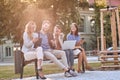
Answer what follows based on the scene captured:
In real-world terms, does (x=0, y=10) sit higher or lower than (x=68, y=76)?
higher

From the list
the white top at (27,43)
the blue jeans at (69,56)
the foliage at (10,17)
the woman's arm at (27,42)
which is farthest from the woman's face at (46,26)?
the foliage at (10,17)

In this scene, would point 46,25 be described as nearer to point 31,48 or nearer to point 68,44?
point 31,48

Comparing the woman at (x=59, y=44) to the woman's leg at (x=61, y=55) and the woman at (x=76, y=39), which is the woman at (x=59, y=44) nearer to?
the woman's leg at (x=61, y=55)

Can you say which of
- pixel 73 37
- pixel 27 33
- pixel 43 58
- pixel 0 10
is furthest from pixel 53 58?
pixel 0 10

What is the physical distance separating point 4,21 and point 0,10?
0.85m

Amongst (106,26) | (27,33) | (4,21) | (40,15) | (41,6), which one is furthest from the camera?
(106,26)

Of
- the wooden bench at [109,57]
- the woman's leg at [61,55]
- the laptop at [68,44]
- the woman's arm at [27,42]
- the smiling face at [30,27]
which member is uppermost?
the smiling face at [30,27]

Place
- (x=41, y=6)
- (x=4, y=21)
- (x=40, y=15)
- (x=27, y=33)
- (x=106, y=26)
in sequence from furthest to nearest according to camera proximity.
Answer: (x=106, y=26) < (x=4, y=21) < (x=40, y=15) < (x=41, y=6) < (x=27, y=33)

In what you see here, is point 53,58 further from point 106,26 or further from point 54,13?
point 106,26

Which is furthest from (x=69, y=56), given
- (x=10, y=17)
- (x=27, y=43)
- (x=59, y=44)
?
(x=10, y=17)

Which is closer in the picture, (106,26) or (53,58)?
(53,58)

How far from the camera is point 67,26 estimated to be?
27.2 metres

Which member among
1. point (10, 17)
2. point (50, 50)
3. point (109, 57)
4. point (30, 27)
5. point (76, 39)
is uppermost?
point (10, 17)

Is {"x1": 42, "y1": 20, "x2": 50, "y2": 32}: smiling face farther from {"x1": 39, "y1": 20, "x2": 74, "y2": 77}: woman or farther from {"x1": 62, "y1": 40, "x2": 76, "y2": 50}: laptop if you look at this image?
{"x1": 62, "y1": 40, "x2": 76, "y2": 50}: laptop
